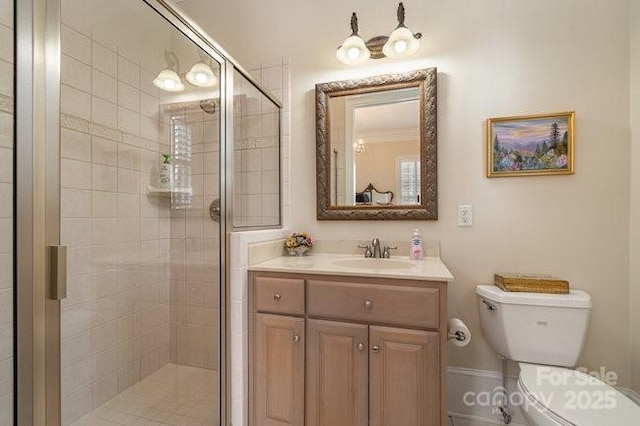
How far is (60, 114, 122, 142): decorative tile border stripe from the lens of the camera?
114 cm

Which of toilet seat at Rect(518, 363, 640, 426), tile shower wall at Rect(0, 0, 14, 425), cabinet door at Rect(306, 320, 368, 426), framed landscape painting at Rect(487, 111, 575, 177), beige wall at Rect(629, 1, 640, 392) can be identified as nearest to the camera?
tile shower wall at Rect(0, 0, 14, 425)

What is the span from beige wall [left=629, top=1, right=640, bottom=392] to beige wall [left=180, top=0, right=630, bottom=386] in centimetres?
2

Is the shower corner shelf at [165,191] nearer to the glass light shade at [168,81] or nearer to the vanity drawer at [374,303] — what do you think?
the glass light shade at [168,81]

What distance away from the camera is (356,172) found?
71.5 inches

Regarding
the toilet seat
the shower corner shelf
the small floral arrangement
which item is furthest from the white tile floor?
the toilet seat

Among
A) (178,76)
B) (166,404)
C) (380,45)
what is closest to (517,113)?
(380,45)

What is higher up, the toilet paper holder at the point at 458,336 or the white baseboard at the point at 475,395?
the toilet paper holder at the point at 458,336

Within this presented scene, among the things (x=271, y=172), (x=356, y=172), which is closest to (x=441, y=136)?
(x=356, y=172)

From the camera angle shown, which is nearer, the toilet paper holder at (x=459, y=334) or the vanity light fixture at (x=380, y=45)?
the toilet paper holder at (x=459, y=334)

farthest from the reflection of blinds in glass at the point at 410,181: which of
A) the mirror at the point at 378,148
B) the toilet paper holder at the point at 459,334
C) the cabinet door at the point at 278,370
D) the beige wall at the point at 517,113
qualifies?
the cabinet door at the point at 278,370

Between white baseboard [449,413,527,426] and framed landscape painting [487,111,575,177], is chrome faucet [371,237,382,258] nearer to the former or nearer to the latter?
framed landscape painting [487,111,575,177]

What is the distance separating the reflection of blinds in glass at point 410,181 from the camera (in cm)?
171

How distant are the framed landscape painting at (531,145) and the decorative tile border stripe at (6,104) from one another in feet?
6.32

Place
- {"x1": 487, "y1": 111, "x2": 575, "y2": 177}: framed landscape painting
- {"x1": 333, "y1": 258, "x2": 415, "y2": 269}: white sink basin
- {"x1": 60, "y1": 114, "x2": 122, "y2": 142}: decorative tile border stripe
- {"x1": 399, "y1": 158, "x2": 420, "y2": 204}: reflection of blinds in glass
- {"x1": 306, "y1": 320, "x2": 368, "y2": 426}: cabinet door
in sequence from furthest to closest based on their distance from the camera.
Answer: {"x1": 399, "y1": 158, "x2": 420, "y2": 204}: reflection of blinds in glass → {"x1": 333, "y1": 258, "x2": 415, "y2": 269}: white sink basin → {"x1": 487, "y1": 111, "x2": 575, "y2": 177}: framed landscape painting → {"x1": 306, "y1": 320, "x2": 368, "y2": 426}: cabinet door → {"x1": 60, "y1": 114, "x2": 122, "y2": 142}: decorative tile border stripe
